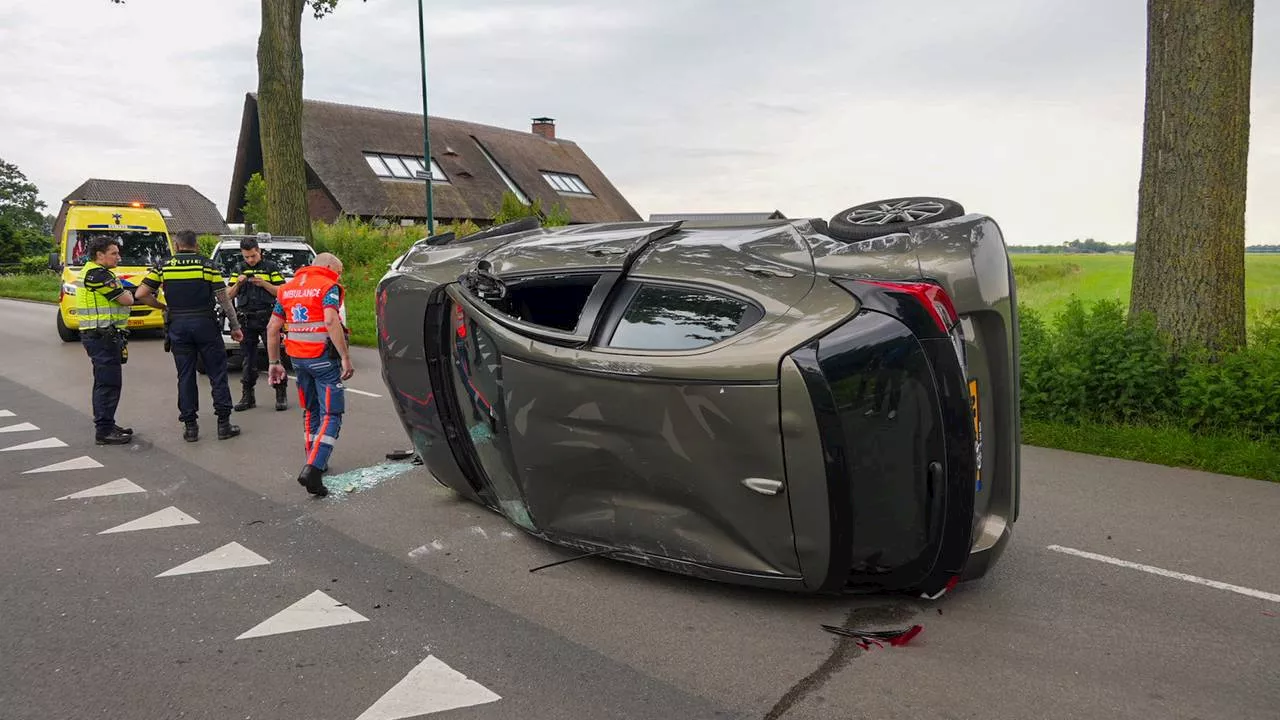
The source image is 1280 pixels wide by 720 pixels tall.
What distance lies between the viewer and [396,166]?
105ft

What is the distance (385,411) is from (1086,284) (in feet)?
29.7

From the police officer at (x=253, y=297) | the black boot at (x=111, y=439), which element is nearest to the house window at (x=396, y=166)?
the police officer at (x=253, y=297)

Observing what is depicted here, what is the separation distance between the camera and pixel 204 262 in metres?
7.70

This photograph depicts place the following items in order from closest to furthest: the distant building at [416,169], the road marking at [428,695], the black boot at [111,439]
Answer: the road marking at [428,695] → the black boot at [111,439] → the distant building at [416,169]

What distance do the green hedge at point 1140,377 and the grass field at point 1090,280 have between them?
545mm

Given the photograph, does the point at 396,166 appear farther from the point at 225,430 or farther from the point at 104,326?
the point at 225,430

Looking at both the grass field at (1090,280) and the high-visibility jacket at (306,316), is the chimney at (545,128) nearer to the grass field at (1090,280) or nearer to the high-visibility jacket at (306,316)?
the grass field at (1090,280)

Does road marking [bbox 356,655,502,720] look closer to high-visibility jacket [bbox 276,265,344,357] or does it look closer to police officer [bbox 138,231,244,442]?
high-visibility jacket [bbox 276,265,344,357]

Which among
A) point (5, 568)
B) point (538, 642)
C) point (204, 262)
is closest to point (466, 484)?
point (538, 642)

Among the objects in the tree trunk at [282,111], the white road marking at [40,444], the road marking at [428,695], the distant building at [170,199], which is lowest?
the road marking at [428,695]

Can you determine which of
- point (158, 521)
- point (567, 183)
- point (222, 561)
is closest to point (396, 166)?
point (567, 183)

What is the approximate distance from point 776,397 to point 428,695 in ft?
5.48

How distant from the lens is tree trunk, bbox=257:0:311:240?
52.0ft

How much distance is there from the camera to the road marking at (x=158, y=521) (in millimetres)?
4934
